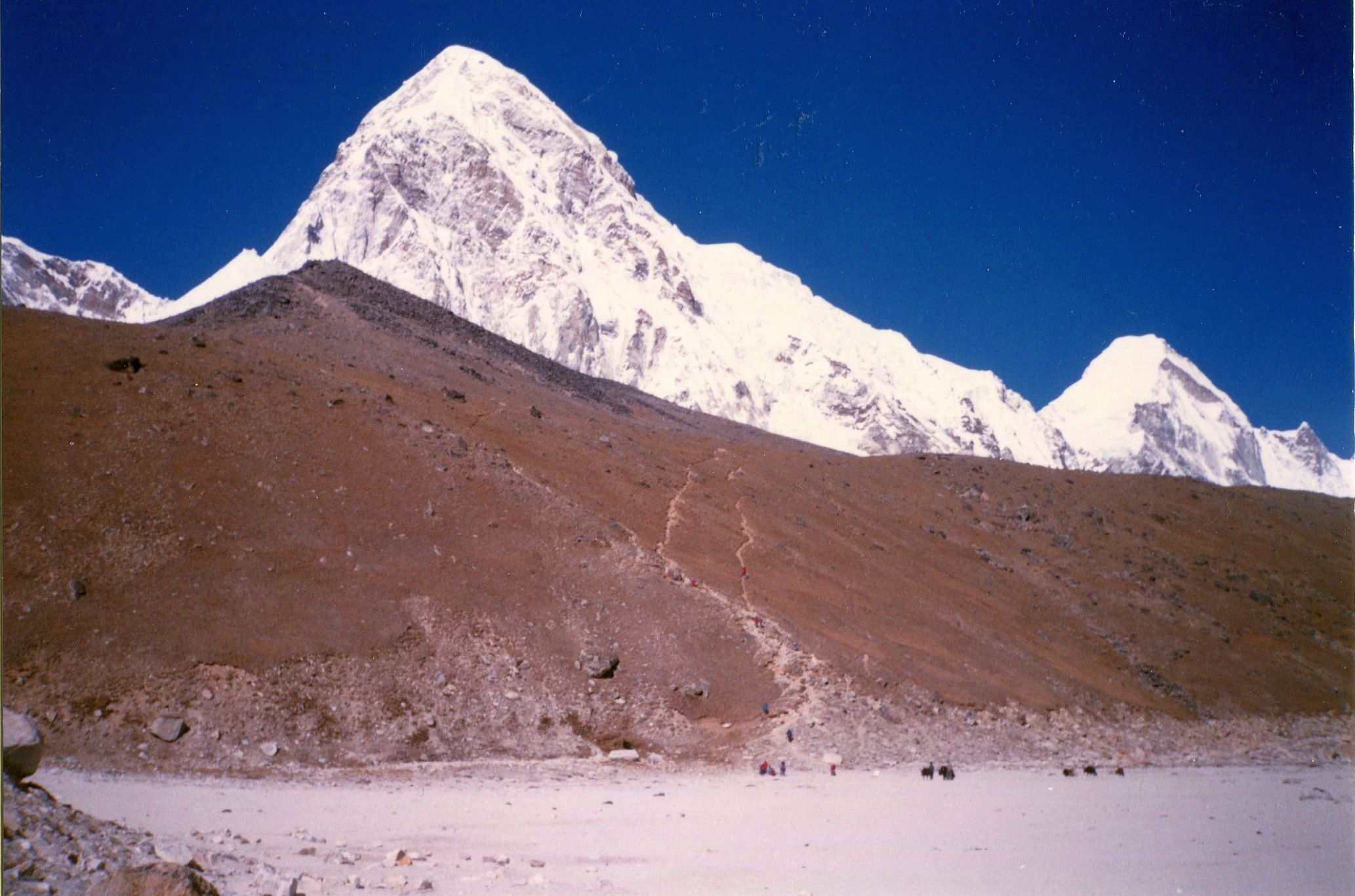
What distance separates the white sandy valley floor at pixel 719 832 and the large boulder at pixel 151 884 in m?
2.00

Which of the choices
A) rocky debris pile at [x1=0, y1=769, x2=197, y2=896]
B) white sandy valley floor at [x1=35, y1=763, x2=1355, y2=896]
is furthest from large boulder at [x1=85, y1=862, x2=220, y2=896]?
white sandy valley floor at [x1=35, y1=763, x2=1355, y2=896]

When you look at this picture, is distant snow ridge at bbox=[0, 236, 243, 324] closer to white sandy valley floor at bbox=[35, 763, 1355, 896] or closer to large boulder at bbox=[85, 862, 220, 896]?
white sandy valley floor at bbox=[35, 763, 1355, 896]

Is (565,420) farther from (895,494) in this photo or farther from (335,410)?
(895,494)

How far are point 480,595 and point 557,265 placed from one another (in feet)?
462

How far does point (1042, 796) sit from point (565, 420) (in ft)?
103

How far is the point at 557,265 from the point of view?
162 m

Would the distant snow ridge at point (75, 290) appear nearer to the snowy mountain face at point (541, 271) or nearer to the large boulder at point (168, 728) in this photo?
the snowy mountain face at point (541, 271)

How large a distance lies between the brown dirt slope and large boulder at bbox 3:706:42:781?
889 centimetres

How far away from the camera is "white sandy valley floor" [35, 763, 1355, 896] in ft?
41.0

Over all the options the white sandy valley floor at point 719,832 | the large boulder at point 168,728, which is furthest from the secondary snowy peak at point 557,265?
the white sandy valley floor at point 719,832

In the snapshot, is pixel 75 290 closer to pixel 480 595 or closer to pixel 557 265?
pixel 557 265

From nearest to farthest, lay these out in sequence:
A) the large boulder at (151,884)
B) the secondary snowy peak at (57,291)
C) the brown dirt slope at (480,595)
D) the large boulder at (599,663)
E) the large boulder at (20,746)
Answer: the large boulder at (151,884) < the large boulder at (20,746) < the brown dirt slope at (480,595) < the large boulder at (599,663) < the secondary snowy peak at (57,291)

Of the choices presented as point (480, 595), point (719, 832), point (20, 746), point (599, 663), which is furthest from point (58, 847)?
point (480, 595)

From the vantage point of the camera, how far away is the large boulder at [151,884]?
8.05 m
